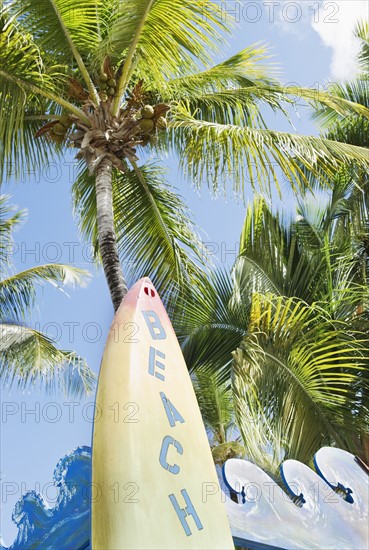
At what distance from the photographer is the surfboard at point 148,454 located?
5281mm

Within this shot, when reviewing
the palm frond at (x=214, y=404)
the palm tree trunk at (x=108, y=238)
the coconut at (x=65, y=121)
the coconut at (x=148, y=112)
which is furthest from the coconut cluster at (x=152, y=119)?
the palm frond at (x=214, y=404)

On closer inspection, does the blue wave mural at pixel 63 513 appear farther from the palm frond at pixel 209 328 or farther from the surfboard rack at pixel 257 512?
the palm frond at pixel 209 328

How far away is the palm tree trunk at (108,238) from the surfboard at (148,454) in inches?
47.8

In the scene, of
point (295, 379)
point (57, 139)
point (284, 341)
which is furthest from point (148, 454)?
point (57, 139)

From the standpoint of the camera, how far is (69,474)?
6.39 metres

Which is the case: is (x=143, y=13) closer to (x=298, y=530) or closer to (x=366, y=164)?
(x=366, y=164)

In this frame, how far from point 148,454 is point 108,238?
120 inches

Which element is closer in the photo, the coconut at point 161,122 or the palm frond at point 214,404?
the coconut at point 161,122

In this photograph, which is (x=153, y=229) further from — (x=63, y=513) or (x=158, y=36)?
(x=63, y=513)

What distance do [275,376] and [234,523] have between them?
3333 millimetres

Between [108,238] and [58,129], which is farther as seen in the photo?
[58,129]

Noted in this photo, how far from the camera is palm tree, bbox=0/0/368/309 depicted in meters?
8.60

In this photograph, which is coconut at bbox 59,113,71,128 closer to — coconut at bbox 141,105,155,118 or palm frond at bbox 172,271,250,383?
coconut at bbox 141,105,155,118

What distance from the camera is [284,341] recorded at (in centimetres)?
934
